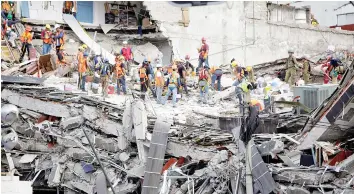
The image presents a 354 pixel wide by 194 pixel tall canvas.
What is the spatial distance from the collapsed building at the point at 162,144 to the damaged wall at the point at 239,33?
7.98 m

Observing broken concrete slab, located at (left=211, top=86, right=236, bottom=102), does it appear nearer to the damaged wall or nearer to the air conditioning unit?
the air conditioning unit

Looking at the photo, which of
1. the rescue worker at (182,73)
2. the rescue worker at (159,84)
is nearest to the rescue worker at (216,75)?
the rescue worker at (182,73)

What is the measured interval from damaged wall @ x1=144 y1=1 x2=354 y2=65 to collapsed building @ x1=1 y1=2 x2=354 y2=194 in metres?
7.98

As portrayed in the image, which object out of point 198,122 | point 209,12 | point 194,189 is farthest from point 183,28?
point 194,189

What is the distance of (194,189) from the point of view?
12.4 metres

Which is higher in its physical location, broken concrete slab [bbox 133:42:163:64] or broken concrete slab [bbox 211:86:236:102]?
broken concrete slab [bbox 133:42:163:64]

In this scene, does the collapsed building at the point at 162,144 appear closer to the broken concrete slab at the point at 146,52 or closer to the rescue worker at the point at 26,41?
the rescue worker at the point at 26,41

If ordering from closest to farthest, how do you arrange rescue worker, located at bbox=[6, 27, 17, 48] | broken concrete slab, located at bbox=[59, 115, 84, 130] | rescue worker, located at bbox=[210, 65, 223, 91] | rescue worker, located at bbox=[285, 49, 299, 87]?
broken concrete slab, located at bbox=[59, 115, 84, 130], rescue worker, located at bbox=[210, 65, 223, 91], rescue worker, located at bbox=[285, 49, 299, 87], rescue worker, located at bbox=[6, 27, 17, 48]

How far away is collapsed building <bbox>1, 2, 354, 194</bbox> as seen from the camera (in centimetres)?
1148

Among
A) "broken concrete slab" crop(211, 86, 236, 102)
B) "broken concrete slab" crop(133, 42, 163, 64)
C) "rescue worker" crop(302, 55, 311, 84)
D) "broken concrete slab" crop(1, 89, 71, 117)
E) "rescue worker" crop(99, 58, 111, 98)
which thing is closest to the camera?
"broken concrete slab" crop(1, 89, 71, 117)

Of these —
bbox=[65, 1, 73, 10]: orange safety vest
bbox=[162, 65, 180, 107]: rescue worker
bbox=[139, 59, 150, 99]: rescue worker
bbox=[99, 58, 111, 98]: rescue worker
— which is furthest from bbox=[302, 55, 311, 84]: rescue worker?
bbox=[65, 1, 73, 10]: orange safety vest

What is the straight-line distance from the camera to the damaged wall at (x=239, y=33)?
1067 inches

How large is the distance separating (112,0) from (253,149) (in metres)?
17.5

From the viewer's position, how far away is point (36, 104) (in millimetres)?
17016
